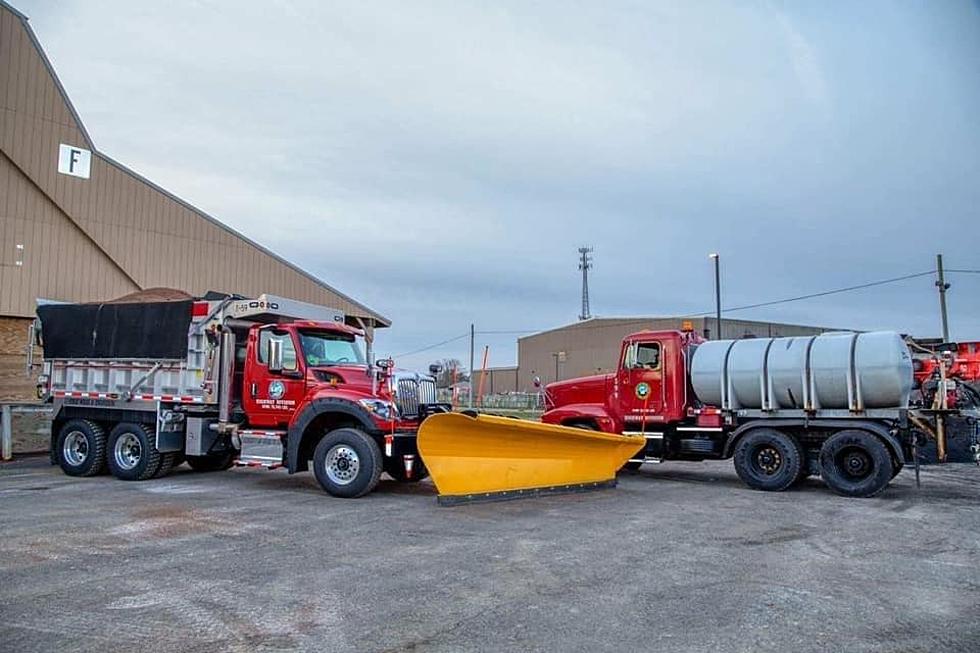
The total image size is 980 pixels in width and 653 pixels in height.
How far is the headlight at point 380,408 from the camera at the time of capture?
10.8 meters

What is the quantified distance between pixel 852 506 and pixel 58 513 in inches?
413

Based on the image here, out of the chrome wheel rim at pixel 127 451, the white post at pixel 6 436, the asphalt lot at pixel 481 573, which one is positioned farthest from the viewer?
the white post at pixel 6 436

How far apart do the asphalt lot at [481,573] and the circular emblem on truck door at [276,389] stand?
5.09 feet

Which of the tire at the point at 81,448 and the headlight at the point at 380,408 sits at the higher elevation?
the headlight at the point at 380,408

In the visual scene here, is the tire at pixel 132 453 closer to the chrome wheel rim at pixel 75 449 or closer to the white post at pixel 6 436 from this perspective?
the chrome wheel rim at pixel 75 449

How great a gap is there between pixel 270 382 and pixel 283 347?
60 centimetres

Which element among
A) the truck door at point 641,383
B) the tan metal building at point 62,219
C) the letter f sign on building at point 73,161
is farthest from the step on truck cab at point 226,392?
the letter f sign on building at point 73,161

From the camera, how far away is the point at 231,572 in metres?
6.61

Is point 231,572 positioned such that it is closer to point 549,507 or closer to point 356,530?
point 356,530

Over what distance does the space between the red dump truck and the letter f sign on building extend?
13.1 m

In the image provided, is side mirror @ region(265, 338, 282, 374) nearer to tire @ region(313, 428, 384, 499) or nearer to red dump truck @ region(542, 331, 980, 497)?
tire @ region(313, 428, 384, 499)

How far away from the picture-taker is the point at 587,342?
58.1 m

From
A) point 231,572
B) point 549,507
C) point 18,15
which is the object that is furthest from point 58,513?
point 18,15

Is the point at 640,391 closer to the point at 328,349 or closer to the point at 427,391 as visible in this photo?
the point at 427,391
